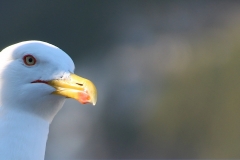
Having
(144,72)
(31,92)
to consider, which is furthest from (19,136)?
(144,72)

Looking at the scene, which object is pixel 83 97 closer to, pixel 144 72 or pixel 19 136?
pixel 19 136

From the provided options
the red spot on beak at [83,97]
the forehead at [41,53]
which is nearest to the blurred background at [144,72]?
the forehead at [41,53]

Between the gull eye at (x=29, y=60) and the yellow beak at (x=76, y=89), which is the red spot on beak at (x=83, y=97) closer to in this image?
the yellow beak at (x=76, y=89)

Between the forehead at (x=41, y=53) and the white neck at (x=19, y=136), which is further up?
the forehead at (x=41, y=53)

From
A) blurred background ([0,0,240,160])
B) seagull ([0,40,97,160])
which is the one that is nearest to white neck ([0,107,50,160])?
seagull ([0,40,97,160])

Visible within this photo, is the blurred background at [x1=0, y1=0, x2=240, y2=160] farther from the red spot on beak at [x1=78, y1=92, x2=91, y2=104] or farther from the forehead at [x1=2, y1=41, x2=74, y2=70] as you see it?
the red spot on beak at [x1=78, y1=92, x2=91, y2=104]

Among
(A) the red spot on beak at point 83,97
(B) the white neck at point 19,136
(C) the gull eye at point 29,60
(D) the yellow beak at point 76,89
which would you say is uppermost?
(C) the gull eye at point 29,60
